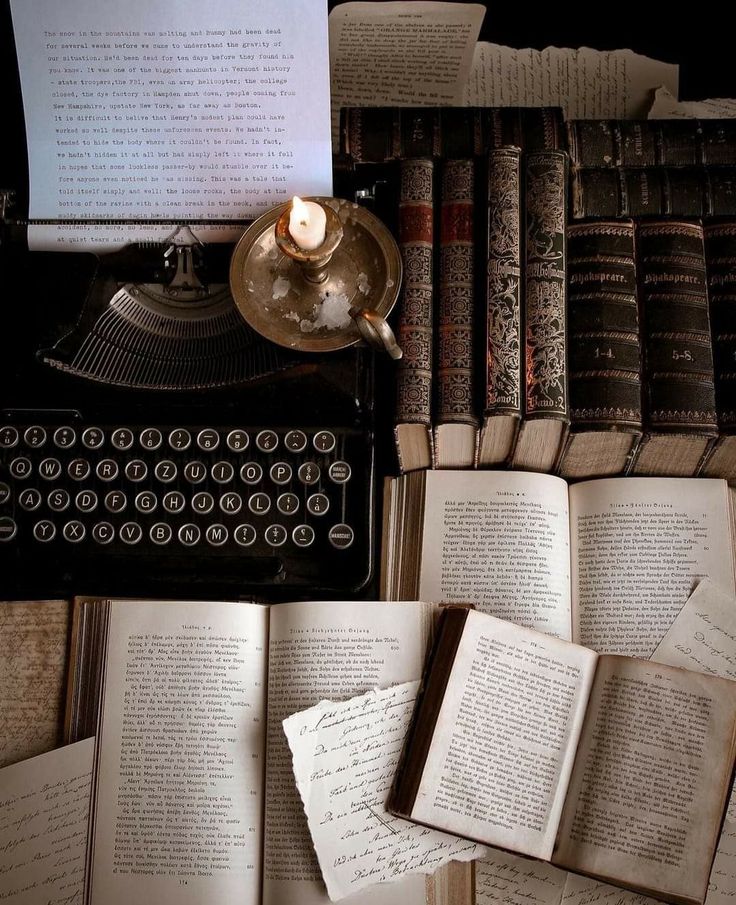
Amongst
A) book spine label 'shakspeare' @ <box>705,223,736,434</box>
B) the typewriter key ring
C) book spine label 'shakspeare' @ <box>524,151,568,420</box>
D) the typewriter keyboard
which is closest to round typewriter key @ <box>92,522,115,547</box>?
the typewriter keyboard

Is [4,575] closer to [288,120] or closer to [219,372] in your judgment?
[219,372]

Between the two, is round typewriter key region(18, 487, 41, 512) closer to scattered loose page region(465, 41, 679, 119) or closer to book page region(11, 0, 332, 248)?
book page region(11, 0, 332, 248)

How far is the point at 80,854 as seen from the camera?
101cm

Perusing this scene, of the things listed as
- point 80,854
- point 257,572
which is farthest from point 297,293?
point 80,854

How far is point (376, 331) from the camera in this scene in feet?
3.15

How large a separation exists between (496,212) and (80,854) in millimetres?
1004

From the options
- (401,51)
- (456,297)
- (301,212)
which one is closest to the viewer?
(301,212)

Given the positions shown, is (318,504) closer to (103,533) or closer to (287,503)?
(287,503)

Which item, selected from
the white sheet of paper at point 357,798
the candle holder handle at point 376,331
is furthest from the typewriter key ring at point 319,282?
the white sheet of paper at point 357,798

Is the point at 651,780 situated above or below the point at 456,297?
below

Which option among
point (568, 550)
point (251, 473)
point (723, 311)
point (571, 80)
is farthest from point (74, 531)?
point (571, 80)

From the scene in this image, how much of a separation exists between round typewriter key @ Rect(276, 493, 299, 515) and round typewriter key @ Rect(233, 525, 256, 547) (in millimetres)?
50

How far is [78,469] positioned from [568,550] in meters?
0.71

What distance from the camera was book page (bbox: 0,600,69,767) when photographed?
1.05 m
